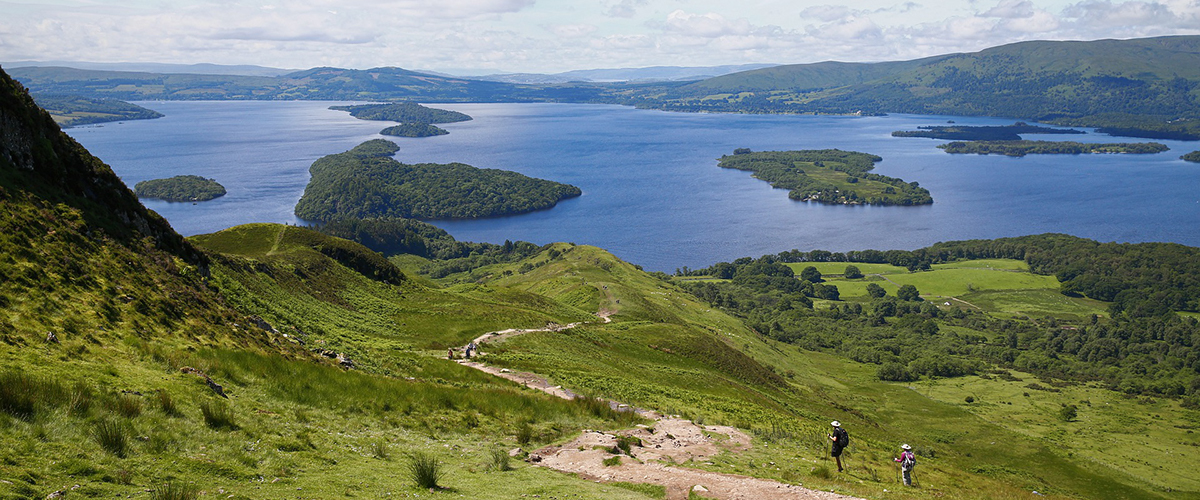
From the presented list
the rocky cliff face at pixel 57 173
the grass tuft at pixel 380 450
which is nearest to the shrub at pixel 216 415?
the grass tuft at pixel 380 450

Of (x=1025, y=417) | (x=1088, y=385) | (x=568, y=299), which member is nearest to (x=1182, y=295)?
(x=1088, y=385)

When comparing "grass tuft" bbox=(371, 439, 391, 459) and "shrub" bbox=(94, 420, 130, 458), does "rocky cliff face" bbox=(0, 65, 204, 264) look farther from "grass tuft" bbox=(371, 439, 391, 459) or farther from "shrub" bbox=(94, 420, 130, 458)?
"grass tuft" bbox=(371, 439, 391, 459)

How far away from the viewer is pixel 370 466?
16953 millimetres

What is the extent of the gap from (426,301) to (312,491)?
4885cm

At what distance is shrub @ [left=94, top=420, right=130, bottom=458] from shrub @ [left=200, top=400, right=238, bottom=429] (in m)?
2.88

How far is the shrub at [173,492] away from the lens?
34.7 feet

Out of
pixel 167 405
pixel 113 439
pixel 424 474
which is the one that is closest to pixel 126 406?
pixel 167 405

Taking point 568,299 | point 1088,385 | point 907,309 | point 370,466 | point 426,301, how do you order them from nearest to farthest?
1. point 370,466
2. point 426,301
3. point 568,299
4. point 1088,385
5. point 907,309

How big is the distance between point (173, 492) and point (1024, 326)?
17992 cm

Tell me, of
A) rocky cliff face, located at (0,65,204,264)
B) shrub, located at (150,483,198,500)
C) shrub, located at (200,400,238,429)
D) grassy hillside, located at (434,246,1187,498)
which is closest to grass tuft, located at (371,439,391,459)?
shrub, located at (200,400,238,429)

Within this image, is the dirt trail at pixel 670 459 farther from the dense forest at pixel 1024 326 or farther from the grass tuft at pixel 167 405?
the dense forest at pixel 1024 326

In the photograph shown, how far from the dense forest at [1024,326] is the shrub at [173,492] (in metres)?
108

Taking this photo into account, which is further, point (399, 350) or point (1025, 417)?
point (1025, 417)

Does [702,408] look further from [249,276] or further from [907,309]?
[907,309]
